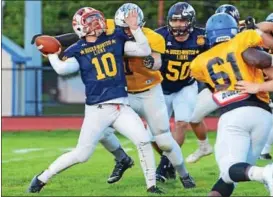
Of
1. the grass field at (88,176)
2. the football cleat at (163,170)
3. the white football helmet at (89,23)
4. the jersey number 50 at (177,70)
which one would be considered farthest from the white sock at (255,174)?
the jersey number 50 at (177,70)

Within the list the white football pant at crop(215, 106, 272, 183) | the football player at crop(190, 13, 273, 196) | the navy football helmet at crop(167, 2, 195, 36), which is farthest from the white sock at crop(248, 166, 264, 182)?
the navy football helmet at crop(167, 2, 195, 36)

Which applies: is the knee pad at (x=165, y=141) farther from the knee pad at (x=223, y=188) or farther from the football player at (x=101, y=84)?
the knee pad at (x=223, y=188)

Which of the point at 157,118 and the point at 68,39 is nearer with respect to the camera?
the point at 157,118

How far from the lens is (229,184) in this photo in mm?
6711

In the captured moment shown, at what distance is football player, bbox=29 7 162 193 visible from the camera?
24.9 feet

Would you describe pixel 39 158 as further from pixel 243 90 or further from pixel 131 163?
pixel 243 90

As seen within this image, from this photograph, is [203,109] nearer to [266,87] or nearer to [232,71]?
[232,71]

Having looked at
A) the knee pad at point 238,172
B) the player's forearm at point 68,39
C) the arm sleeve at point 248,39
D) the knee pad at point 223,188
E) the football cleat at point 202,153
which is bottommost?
the football cleat at point 202,153

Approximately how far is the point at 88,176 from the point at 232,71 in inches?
108

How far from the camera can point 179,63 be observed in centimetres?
905

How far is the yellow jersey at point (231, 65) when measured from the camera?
6.77 meters

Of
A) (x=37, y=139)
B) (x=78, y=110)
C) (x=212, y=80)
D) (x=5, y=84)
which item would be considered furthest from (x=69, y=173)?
(x=78, y=110)

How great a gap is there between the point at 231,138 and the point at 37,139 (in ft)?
30.0

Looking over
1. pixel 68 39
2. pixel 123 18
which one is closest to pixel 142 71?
pixel 123 18
